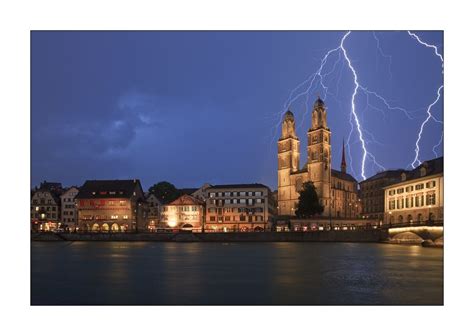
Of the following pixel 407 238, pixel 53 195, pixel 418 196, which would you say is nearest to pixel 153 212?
pixel 53 195

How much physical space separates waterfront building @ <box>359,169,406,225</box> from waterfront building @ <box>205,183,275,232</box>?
94.1ft

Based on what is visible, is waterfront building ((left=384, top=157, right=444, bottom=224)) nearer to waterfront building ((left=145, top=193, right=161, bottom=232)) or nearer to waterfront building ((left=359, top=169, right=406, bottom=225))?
waterfront building ((left=359, top=169, right=406, bottom=225))

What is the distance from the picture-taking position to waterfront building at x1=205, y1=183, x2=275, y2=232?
77.8 m

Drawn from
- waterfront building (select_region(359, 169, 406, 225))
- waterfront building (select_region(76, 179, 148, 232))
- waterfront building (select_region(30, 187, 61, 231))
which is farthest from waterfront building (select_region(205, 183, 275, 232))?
waterfront building (select_region(359, 169, 406, 225))

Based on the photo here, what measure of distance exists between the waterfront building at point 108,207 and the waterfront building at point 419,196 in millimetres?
38127

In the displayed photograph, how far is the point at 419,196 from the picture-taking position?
190 ft

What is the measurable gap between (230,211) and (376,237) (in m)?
25.4

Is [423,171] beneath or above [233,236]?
above

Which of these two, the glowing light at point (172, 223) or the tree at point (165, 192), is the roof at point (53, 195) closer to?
the tree at point (165, 192)

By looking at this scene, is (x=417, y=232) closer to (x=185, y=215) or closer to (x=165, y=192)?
(x=185, y=215)

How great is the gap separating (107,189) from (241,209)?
21.4 meters
